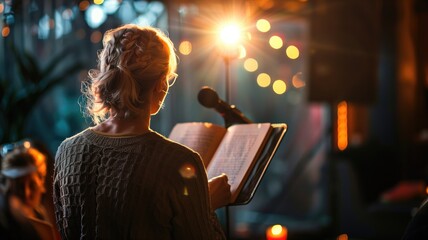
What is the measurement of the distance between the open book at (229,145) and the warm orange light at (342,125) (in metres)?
4.29

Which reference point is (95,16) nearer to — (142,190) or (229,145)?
(229,145)

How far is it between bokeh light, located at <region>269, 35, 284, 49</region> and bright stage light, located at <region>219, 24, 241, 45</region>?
4201 millimetres

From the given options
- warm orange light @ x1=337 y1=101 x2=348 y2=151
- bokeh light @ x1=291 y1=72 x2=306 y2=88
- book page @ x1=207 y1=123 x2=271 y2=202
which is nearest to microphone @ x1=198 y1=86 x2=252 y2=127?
book page @ x1=207 y1=123 x2=271 y2=202

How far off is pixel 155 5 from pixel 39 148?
329 centimetres

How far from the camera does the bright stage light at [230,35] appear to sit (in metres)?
2.61

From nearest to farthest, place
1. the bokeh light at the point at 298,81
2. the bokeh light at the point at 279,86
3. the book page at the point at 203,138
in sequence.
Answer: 1. the book page at the point at 203,138
2. the bokeh light at the point at 298,81
3. the bokeh light at the point at 279,86

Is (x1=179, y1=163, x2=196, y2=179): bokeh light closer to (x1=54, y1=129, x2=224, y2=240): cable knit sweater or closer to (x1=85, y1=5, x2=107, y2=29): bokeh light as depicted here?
(x1=54, y1=129, x2=224, y2=240): cable knit sweater

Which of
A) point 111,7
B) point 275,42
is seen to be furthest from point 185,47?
point 275,42

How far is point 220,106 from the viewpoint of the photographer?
82.0 inches

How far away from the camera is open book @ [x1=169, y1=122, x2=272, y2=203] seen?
71.7 inches

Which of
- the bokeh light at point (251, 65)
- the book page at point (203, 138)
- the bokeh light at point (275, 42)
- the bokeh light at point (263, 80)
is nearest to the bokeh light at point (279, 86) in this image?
the bokeh light at point (263, 80)

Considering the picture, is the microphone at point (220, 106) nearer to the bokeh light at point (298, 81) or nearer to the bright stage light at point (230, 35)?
the bright stage light at point (230, 35)

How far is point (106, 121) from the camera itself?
158 cm

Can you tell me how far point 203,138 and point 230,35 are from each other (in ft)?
2.52
